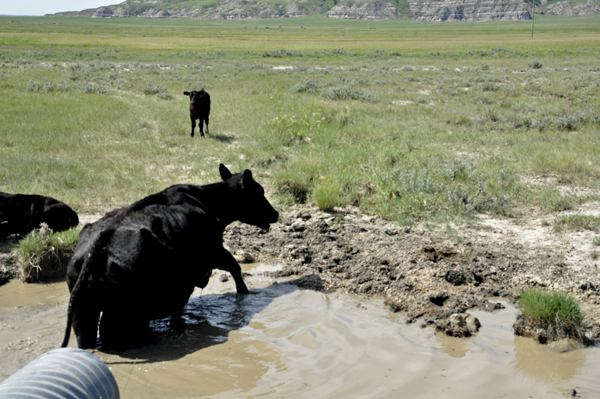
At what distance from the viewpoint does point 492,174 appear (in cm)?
1140

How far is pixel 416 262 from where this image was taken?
7375mm

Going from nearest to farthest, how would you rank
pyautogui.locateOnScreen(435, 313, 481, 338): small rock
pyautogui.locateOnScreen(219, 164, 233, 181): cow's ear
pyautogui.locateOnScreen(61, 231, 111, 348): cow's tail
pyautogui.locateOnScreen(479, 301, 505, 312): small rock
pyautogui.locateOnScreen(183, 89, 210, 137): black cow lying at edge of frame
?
pyautogui.locateOnScreen(61, 231, 111, 348): cow's tail < pyautogui.locateOnScreen(435, 313, 481, 338): small rock < pyautogui.locateOnScreen(479, 301, 505, 312): small rock < pyautogui.locateOnScreen(219, 164, 233, 181): cow's ear < pyautogui.locateOnScreen(183, 89, 210, 137): black cow lying at edge of frame

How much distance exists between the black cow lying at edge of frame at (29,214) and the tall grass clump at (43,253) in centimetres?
42

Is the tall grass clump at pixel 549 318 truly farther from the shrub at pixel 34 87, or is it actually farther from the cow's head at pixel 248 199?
the shrub at pixel 34 87

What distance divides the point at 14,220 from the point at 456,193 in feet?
24.5

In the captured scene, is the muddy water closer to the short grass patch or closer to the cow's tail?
the cow's tail

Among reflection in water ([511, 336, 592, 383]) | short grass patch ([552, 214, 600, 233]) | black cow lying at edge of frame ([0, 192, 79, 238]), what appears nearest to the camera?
reflection in water ([511, 336, 592, 383])

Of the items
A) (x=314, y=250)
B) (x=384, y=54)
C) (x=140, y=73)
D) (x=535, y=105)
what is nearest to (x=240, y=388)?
(x=314, y=250)

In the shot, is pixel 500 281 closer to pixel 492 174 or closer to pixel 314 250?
pixel 314 250

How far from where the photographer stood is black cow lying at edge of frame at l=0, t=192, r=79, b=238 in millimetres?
8289

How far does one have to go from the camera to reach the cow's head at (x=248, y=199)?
23.5 ft

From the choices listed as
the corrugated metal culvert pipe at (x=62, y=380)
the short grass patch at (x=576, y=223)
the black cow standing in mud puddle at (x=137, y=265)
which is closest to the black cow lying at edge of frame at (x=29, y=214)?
the black cow standing in mud puddle at (x=137, y=265)

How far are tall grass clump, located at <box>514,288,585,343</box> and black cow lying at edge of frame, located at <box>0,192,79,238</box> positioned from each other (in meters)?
6.75

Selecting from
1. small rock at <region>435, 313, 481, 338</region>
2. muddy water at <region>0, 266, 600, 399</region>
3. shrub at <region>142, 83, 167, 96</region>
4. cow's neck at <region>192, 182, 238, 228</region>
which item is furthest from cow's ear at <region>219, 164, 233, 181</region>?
shrub at <region>142, 83, 167, 96</region>
